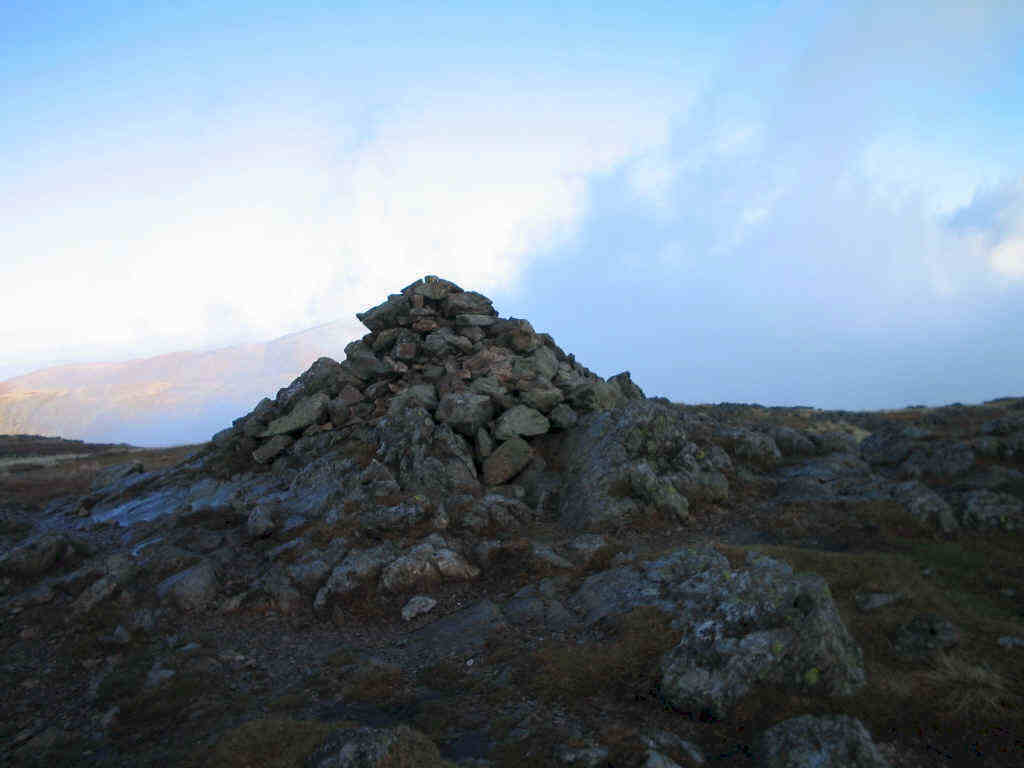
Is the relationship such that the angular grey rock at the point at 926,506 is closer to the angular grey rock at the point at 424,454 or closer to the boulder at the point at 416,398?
the angular grey rock at the point at 424,454

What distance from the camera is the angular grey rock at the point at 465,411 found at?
2388cm

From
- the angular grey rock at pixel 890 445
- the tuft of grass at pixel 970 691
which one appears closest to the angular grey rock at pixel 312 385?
the tuft of grass at pixel 970 691

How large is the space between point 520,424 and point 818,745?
54.6ft

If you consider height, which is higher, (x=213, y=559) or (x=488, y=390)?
(x=488, y=390)

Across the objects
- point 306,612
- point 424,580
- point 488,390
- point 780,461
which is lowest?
point 306,612

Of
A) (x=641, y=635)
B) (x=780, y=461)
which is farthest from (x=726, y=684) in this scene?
(x=780, y=461)

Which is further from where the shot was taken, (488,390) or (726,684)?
(488,390)

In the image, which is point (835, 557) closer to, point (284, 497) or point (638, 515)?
point (638, 515)

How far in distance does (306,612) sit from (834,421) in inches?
2019

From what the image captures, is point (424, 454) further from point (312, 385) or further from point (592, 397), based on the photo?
point (312, 385)

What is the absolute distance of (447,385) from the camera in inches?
1014

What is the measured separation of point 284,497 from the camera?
22469 mm

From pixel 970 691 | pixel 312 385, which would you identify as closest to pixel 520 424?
pixel 312 385

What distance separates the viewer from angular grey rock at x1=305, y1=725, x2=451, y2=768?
8.31 meters
